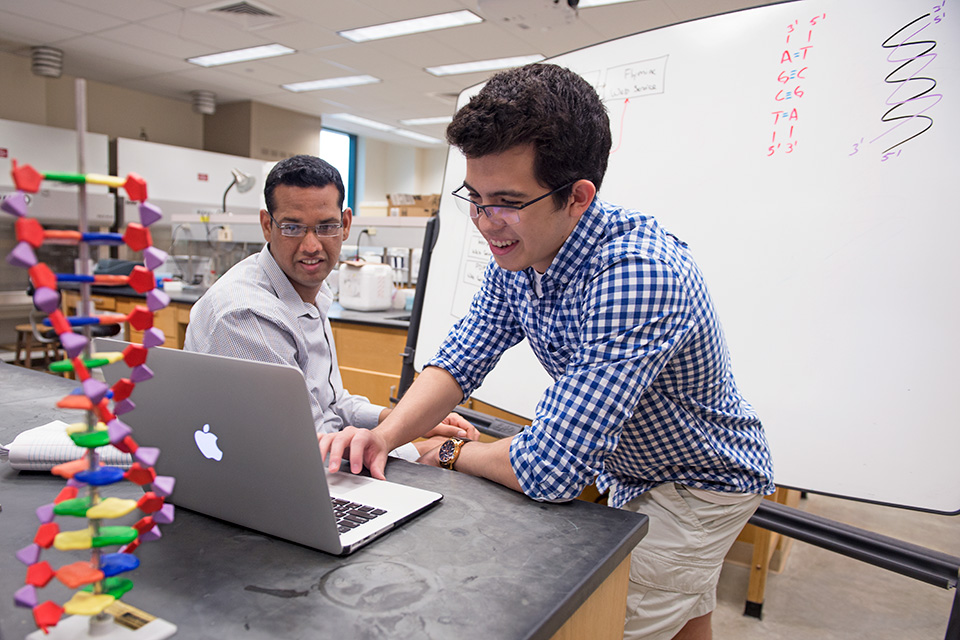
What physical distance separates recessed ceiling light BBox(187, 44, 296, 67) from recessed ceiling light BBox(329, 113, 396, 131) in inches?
87.4

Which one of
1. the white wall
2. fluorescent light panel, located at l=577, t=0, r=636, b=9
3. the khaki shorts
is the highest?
fluorescent light panel, located at l=577, t=0, r=636, b=9

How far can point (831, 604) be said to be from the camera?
2217 millimetres

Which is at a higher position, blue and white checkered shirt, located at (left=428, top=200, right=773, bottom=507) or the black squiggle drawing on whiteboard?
the black squiggle drawing on whiteboard

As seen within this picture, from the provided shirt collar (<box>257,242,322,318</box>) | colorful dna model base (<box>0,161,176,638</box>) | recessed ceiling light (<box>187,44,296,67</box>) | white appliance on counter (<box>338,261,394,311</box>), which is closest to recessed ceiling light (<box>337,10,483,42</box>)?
recessed ceiling light (<box>187,44,296,67</box>)

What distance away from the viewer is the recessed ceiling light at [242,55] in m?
5.32

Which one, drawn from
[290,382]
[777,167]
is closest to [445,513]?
[290,382]

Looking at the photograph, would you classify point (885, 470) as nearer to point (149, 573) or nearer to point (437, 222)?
point (149, 573)

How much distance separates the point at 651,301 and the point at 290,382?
47cm

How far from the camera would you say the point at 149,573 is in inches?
24.8

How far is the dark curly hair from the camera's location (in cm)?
85

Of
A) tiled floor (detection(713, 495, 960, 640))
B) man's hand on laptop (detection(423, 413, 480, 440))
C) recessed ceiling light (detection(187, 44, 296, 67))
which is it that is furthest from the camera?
recessed ceiling light (detection(187, 44, 296, 67))

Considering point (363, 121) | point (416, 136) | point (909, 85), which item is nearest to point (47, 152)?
point (363, 121)

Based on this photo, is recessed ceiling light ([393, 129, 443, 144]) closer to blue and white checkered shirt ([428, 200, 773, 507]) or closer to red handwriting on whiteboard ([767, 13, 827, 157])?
red handwriting on whiteboard ([767, 13, 827, 157])

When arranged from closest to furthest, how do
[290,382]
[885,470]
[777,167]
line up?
[290,382] < [885,470] < [777,167]
